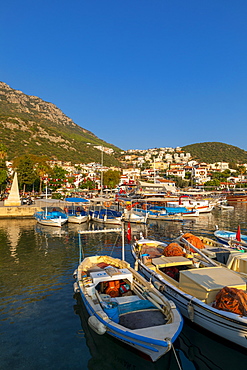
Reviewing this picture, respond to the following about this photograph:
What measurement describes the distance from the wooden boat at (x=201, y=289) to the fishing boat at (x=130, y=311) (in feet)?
4.46

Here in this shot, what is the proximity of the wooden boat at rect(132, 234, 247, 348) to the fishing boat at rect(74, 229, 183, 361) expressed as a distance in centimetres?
136

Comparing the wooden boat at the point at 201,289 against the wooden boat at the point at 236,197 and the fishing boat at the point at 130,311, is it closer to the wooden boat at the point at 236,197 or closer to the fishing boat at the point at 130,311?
the fishing boat at the point at 130,311

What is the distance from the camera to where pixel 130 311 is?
9625mm

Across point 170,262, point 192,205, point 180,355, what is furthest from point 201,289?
point 192,205

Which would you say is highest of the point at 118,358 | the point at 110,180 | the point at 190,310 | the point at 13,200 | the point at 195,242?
the point at 110,180

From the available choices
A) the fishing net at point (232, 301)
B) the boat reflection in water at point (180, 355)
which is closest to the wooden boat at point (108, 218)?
the boat reflection in water at point (180, 355)

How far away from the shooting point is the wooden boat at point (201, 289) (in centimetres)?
877

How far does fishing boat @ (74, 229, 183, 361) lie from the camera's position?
765 centimetres

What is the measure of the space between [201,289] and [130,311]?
323 cm

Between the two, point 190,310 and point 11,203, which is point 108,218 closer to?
point 11,203

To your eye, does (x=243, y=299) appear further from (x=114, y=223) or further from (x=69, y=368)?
(x=114, y=223)

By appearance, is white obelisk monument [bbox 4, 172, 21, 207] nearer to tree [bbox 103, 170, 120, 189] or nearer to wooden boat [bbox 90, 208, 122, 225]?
wooden boat [bbox 90, 208, 122, 225]

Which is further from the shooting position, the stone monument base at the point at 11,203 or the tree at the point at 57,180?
the tree at the point at 57,180

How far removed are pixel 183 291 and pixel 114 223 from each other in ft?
92.5
